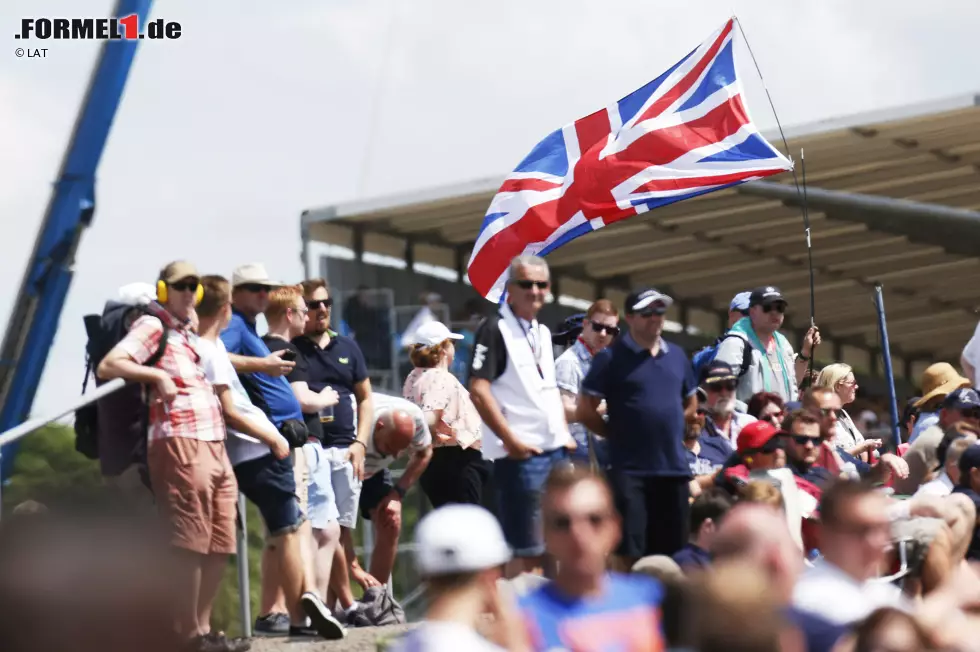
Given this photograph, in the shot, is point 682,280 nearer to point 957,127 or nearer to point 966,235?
point 966,235

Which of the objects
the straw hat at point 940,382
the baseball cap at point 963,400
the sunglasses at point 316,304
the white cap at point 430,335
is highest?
the sunglasses at point 316,304

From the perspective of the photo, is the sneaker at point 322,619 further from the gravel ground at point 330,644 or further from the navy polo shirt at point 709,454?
the navy polo shirt at point 709,454

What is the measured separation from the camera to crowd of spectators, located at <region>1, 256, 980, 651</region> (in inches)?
179

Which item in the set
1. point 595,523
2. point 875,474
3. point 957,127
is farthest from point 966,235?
point 595,523

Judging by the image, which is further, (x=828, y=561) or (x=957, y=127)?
(x=957, y=127)

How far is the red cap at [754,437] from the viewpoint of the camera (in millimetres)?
7512

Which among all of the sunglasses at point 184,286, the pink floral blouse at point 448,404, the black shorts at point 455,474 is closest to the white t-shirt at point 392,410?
the pink floral blouse at point 448,404

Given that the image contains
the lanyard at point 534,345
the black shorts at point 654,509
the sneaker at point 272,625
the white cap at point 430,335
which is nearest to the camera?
the black shorts at point 654,509

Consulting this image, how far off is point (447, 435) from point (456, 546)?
4.85 meters

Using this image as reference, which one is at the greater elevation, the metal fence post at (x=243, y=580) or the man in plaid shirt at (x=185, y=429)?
the man in plaid shirt at (x=185, y=429)

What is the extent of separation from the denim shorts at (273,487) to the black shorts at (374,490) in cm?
136

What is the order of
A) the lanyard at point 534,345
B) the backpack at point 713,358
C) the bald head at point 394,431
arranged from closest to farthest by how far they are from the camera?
the lanyard at point 534,345, the bald head at point 394,431, the backpack at point 713,358

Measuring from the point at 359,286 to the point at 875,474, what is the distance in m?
13.2

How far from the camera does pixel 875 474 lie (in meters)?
8.43
